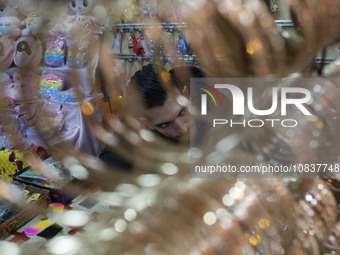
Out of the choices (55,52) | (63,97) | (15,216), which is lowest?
(15,216)

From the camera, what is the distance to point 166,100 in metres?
0.39

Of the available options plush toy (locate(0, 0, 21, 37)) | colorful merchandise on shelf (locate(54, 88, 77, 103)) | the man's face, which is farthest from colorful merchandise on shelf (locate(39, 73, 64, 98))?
the man's face

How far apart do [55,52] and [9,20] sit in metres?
0.28

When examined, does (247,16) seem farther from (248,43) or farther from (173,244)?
(173,244)

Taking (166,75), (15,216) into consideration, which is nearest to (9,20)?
(15,216)

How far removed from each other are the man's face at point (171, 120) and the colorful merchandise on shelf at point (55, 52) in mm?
1050

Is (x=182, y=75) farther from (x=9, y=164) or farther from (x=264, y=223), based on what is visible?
(x=9, y=164)

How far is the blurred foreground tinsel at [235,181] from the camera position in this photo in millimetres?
173

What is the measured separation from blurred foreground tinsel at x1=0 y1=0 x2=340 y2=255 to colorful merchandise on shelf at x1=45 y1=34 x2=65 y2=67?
1.16 metres

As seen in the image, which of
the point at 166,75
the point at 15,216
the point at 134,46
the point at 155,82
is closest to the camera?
the point at 166,75

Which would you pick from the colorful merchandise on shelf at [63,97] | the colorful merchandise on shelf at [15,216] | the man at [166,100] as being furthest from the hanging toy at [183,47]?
the colorful merchandise on shelf at [63,97]

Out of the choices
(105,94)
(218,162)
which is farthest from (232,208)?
(105,94)

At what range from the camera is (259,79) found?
0.21m

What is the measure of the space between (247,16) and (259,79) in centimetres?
4
